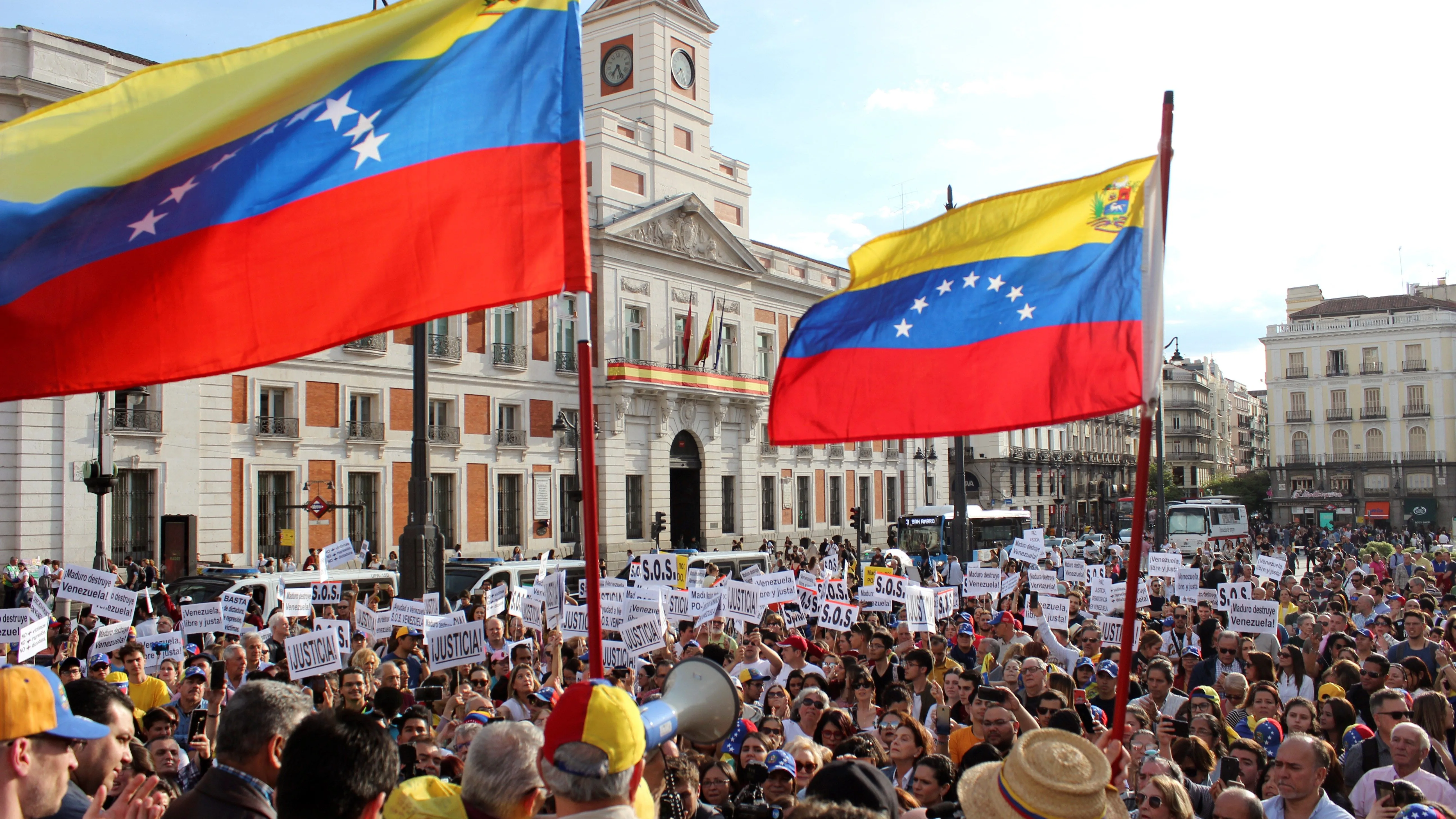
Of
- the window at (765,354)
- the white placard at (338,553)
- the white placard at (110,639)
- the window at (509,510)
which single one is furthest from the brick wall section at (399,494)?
the white placard at (110,639)

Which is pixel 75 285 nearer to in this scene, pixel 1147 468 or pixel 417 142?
pixel 417 142

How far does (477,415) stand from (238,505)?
29.3 feet

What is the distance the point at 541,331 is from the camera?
40.6 metres

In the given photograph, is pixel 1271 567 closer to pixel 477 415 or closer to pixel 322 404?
pixel 322 404

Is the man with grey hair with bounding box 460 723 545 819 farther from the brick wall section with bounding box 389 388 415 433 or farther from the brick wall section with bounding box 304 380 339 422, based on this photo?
the brick wall section with bounding box 389 388 415 433

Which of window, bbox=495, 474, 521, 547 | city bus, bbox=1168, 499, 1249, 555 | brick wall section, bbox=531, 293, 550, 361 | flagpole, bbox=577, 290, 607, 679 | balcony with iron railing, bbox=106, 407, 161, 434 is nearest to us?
flagpole, bbox=577, 290, 607, 679

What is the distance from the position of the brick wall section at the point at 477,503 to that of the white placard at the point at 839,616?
2645 cm

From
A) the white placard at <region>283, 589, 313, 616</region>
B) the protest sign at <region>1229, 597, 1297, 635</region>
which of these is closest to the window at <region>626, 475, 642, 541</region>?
the white placard at <region>283, 589, 313, 616</region>

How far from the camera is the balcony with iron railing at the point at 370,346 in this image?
111 feet

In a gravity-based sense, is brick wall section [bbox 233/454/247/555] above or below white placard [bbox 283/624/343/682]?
above

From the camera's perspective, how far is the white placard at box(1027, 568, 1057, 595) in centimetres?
1436

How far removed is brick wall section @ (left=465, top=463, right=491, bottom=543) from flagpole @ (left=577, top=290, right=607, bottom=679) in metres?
33.5

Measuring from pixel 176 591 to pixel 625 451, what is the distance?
25.2 metres

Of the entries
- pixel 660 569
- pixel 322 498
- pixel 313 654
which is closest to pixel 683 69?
pixel 322 498
